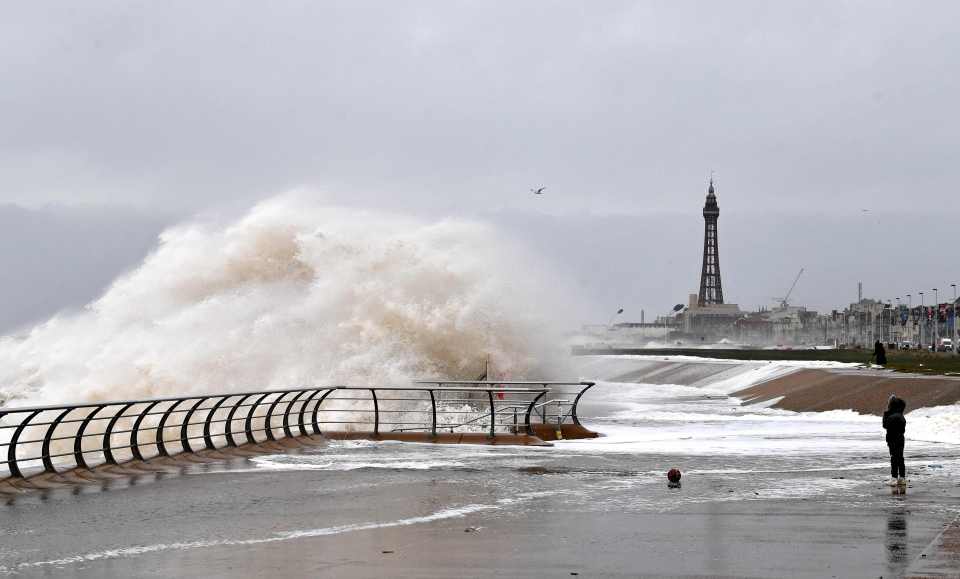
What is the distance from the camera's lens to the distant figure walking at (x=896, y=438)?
15.5 metres

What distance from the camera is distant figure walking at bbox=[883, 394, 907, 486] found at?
15508mm

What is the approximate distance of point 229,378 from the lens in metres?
38.3

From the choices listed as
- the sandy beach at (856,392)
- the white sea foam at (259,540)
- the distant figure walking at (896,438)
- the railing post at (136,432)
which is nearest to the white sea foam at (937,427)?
the sandy beach at (856,392)

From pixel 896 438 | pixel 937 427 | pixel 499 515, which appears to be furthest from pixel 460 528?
pixel 937 427

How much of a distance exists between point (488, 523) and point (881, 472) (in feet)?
25.2

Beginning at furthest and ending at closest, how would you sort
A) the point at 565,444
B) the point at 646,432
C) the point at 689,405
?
1. the point at 689,405
2. the point at 646,432
3. the point at 565,444

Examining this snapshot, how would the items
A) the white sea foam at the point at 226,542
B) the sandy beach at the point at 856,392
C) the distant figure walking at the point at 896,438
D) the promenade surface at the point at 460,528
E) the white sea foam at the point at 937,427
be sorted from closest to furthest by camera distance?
1. the promenade surface at the point at 460,528
2. the white sea foam at the point at 226,542
3. the distant figure walking at the point at 896,438
4. the white sea foam at the point at 937,427
5. the sandy beach at the point at 856,392

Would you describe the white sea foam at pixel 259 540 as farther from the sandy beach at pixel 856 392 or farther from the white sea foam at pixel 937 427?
the sandy beach at pixel 856 392

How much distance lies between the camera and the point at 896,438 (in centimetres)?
1564

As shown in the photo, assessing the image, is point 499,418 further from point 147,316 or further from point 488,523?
point 488,523

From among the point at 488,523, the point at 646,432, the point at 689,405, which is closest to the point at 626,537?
the point at 488,523

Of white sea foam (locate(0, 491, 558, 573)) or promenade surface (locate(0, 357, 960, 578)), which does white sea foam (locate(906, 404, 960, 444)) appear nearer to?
promenade surface (locate(0, 357, 960, 578))

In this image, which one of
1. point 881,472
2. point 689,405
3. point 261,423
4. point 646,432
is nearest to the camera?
point 881,472

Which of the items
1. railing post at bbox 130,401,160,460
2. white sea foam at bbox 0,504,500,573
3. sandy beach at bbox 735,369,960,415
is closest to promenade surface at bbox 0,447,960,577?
white sea foam at bbox 0,504,500,573
